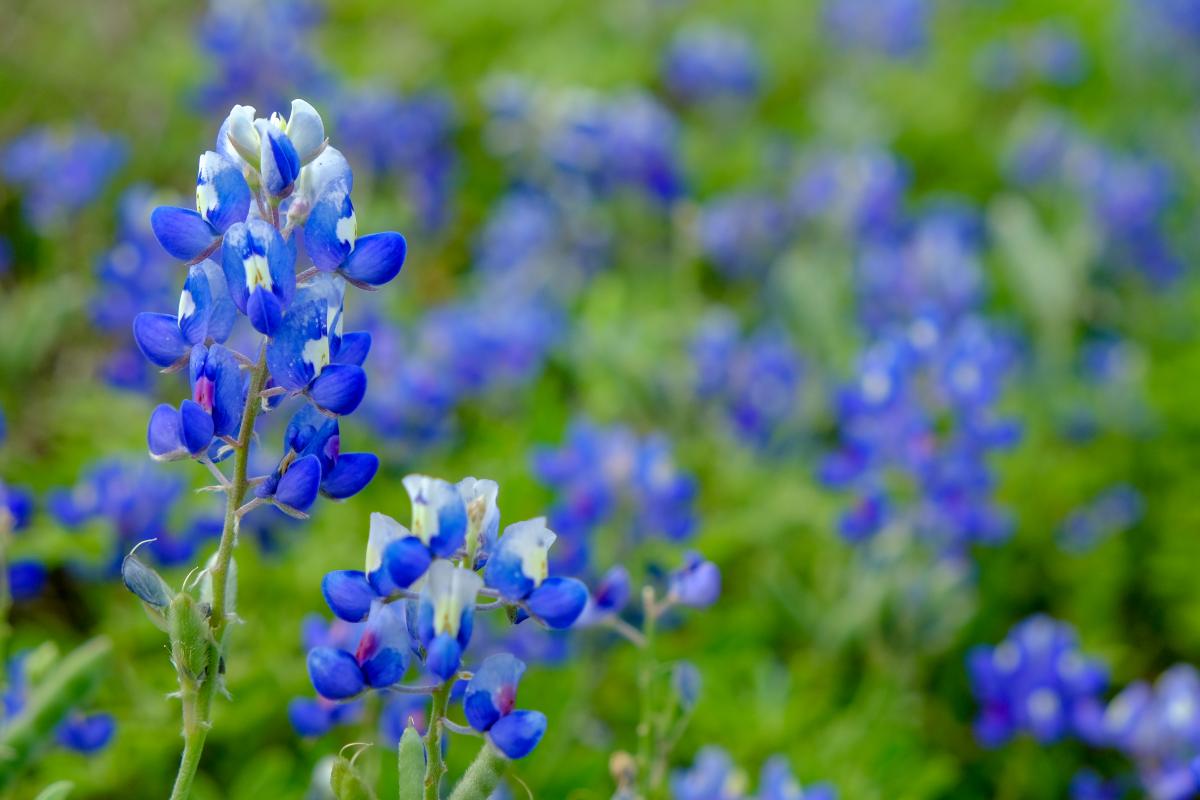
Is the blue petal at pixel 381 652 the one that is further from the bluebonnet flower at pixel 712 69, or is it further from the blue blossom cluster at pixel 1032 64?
the blue blossom cluster at pixel 1032 64

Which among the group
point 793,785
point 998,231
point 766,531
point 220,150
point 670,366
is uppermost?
point 998,231

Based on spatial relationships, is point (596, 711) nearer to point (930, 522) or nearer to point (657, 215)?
point (930, 522)

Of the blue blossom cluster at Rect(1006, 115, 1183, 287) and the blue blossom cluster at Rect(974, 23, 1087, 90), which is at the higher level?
the blue blossom cluster at Rect(974, 23, 1087, 90)

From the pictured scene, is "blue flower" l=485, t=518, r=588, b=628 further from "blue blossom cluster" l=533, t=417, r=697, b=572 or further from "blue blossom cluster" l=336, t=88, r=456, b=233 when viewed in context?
"blue blossom cluster" l=336, t=88, r=456, b=233

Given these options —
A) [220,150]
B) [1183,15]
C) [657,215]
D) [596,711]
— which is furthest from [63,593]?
[1183,15]

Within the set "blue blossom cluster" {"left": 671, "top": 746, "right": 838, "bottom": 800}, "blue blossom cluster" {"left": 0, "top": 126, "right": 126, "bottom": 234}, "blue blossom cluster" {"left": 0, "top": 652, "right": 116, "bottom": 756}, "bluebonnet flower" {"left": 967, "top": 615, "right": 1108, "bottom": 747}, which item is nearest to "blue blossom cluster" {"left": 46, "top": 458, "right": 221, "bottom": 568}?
"blue blossom cluster" {"left": 0, "top": 652, "right": 116, "bottom": 756}
